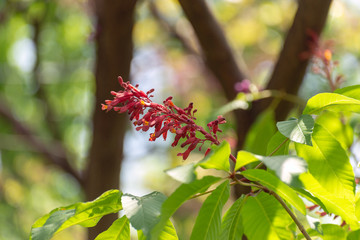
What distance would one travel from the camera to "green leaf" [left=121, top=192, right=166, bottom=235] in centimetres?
52

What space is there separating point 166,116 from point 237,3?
11.7 ft

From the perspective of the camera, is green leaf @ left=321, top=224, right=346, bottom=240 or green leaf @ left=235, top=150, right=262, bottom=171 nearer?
green leaf @ left=235, top=150, right=262, bottom=171

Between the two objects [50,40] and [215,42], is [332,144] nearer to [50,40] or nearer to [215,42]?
[215,42]

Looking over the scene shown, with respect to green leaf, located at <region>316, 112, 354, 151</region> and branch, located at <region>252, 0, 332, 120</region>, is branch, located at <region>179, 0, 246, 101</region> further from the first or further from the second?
green leaf, located at <region>316, 112, 354, 151</region>

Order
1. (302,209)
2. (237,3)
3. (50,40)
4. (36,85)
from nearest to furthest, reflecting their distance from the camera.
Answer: (302,209) → (36,85) → (237,3) → (50,40)

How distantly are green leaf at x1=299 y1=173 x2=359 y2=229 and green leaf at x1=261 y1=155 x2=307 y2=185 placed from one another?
0.15 m

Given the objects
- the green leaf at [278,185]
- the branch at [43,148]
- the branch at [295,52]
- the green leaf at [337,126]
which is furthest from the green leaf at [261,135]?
the branch at [43,148]

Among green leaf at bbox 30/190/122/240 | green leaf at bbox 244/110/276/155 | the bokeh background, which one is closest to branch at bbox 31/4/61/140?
the bokeh background

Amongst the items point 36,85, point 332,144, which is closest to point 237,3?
point 36,85

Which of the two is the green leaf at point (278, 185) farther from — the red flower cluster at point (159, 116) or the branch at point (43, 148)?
the branch at point (43, 148)

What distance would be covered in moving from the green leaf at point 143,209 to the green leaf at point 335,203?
0.22 m

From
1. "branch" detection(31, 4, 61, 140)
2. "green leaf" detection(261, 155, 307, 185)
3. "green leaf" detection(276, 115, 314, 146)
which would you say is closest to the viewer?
"green leaf" detection(261, 155, 307, 185)

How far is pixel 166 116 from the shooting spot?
66 centimetres

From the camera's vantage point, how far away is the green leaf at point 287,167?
1.49ft
